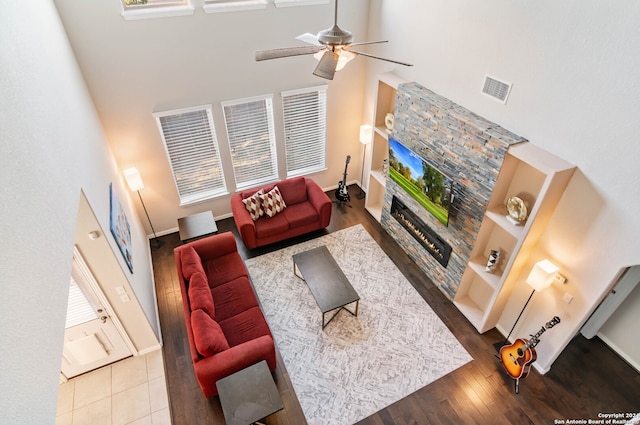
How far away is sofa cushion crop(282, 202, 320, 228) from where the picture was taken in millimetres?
6782

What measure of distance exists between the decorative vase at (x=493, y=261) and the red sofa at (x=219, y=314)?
3.13 m

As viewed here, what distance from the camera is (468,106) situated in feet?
16.3

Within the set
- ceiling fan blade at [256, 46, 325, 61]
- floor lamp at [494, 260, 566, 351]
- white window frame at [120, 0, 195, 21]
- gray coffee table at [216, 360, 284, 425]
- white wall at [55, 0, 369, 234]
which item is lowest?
gray coffee table at [216, 360, 284, 425]

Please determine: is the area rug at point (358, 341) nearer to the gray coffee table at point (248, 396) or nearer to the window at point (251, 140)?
the gray coffee table at point (248, 396)

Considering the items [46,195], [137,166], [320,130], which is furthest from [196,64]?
[46,195]

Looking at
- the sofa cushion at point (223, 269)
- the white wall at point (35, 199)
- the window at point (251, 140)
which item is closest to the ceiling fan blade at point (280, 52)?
the white wall at point (35, 199)

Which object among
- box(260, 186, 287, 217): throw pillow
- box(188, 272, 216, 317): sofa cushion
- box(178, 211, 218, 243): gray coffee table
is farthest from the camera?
box(260, 186, 287, 217): throw pillow

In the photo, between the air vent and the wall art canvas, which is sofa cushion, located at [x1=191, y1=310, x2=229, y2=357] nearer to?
the wall art canvas

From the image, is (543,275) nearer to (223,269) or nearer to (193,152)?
(223,269)

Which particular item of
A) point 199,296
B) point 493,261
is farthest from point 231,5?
point 493,261

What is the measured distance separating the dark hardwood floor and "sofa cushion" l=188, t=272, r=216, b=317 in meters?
0.99

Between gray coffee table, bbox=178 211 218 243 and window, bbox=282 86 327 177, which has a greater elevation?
window, bbox=282 86 327 177

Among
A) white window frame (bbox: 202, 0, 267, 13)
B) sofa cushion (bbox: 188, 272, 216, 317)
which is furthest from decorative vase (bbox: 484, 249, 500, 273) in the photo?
white window frame (bbox: 202, 0, 267, 13)

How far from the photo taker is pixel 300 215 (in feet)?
22.5
